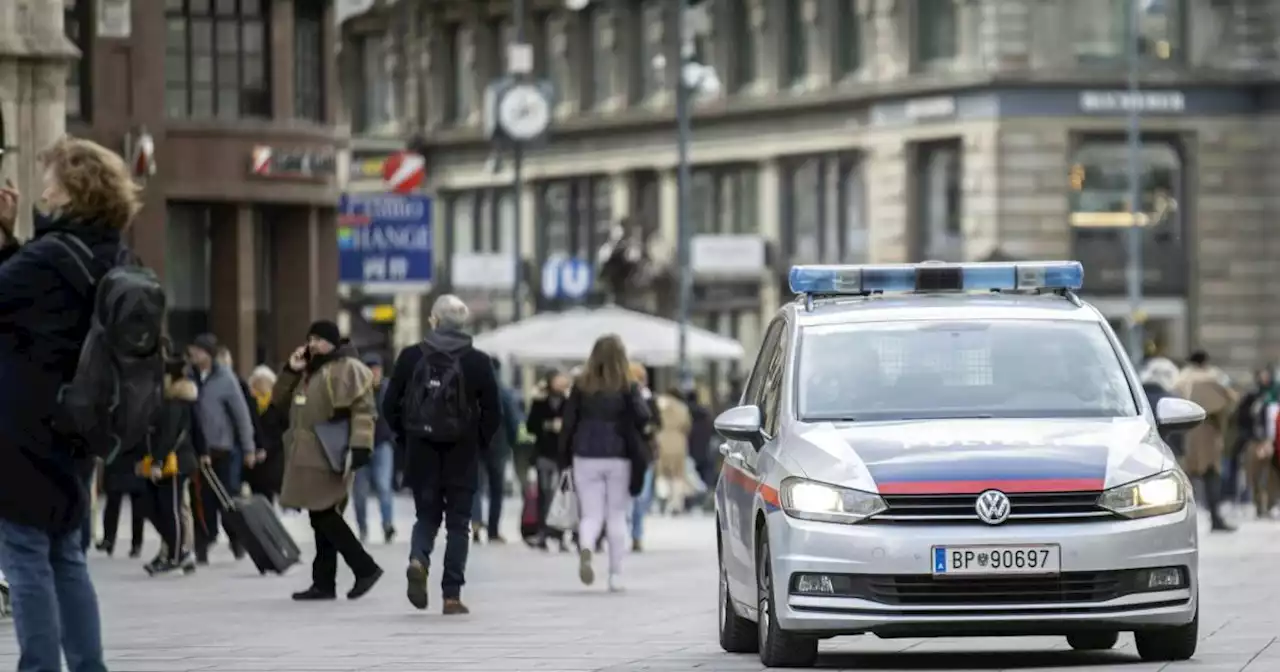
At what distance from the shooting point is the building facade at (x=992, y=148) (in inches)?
2479

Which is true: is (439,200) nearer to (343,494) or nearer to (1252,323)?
(1252,323)

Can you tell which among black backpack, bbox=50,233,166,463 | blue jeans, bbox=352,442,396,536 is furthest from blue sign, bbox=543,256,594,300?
black backpack, bbox=50,233,166,463

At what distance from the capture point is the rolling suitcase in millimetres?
23500

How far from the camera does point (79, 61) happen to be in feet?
148

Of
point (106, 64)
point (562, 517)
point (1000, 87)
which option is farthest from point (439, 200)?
point (562, 517)

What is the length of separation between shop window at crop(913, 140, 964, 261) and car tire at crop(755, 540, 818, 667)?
4966cm

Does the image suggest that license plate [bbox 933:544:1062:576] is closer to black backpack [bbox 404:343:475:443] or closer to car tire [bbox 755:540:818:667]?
car tire [bbox 755:540:818:667]

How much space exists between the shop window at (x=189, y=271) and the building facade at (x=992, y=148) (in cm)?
1182

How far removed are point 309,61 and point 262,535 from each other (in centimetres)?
2546

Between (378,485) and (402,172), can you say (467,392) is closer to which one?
(378,485)

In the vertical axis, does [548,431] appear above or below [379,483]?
above

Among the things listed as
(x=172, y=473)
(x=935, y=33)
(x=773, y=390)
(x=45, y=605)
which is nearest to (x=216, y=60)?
(x=935, y=33)

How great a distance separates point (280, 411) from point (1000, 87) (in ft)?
137

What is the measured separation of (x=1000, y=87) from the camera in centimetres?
6269
